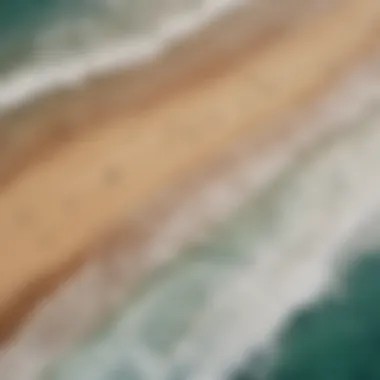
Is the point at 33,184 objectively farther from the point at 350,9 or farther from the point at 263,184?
the point at 350,9

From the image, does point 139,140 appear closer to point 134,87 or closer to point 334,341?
point 134,87

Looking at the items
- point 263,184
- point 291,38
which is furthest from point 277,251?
point 291,38

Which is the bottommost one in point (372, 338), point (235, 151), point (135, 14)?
point (372, 338)

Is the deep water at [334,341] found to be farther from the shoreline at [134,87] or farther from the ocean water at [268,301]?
the shoreline at [134,87]

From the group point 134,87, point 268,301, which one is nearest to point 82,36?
point 134,87

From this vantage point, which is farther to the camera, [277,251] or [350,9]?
[350,9]

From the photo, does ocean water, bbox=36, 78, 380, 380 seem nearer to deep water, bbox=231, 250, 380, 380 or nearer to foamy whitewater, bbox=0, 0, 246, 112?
deep water, bbox=231, 250, 380, 380
